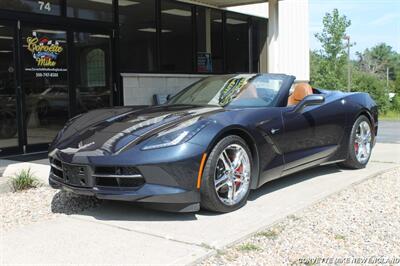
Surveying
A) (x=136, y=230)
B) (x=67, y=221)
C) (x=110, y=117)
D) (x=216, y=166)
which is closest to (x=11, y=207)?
(x=67, y=221)

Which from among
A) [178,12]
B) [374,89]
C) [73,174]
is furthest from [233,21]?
[374,89]

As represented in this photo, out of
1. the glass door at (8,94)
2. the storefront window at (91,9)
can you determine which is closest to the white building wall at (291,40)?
the storefront window at (91,9)

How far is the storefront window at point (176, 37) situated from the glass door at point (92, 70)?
1.66 m

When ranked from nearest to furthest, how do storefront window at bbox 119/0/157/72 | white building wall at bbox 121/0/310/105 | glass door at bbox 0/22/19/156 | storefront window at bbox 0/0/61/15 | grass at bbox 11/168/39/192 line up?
grass at bbox 11/168/39/192 < glass door at bbox 0/22/19/156 < storefront window at bbox 0/0/61/15 < storefront window at bbox 119/0/157/72 < white building wall at bbox 121/0/310/105

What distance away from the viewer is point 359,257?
11.5ft

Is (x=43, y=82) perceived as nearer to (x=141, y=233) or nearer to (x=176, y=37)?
(x=176, y=37)

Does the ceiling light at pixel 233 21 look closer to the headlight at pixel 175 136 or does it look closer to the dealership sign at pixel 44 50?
the dealership sign at pixel 44 50

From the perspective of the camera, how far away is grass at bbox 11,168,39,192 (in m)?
5.62

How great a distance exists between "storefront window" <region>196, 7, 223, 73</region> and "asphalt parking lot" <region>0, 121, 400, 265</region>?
7421mm

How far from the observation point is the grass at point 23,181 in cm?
562

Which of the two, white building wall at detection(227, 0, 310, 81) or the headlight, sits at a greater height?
white building wall at detection(227, 0, 310, 81)

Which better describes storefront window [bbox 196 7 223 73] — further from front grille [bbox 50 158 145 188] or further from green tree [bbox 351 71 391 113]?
green tree [bbox 351 71 391 113]

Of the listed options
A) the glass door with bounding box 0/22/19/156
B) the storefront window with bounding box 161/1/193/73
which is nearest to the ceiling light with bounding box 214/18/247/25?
the storefront window with bounding box 161/1/193/73

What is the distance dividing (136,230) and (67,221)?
2.43 feet
